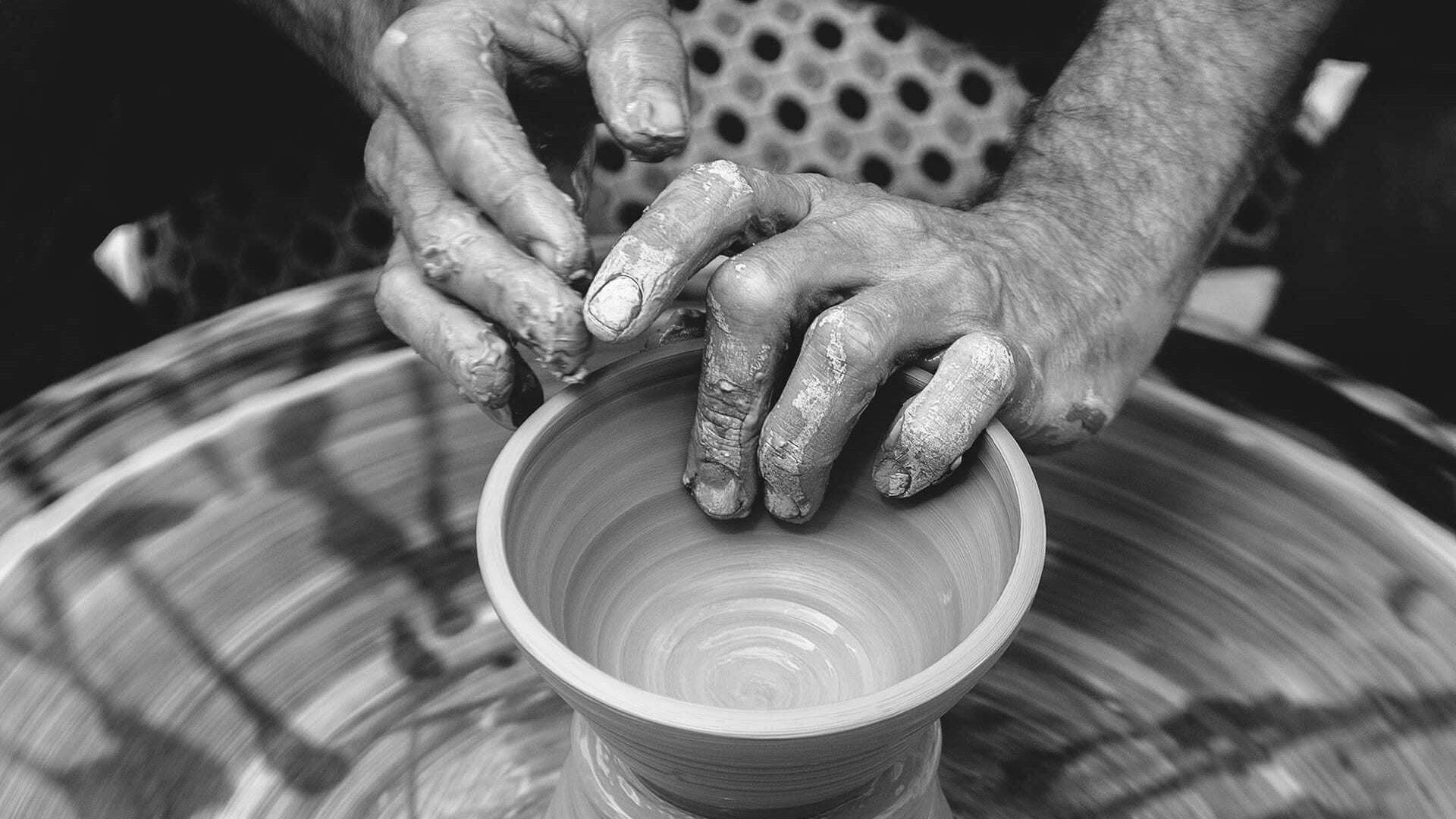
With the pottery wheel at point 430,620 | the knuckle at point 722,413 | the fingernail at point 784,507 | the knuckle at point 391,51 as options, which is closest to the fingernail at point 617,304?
the knuckle at point 722,413

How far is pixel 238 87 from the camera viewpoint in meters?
1.52

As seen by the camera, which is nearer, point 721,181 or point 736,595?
point 721,181

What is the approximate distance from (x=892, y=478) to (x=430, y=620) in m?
0.55

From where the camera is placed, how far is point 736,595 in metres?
1.01

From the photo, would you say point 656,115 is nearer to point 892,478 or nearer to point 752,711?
point 892,478

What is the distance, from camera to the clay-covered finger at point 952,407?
0.84 m

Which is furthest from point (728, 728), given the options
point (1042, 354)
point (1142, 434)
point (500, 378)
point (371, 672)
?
point (1142, 434)

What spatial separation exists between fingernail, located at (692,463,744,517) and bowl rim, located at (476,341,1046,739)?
0.14 metres

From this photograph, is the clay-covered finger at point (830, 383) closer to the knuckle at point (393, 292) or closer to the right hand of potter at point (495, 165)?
the right hand of potter at point (495, 165)

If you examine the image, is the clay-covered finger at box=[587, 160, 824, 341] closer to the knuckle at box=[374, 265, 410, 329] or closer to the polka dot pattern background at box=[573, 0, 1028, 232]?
the knuckle at box=[374, 265, 410, 329]

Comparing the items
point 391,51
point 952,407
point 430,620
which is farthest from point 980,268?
point 430,620

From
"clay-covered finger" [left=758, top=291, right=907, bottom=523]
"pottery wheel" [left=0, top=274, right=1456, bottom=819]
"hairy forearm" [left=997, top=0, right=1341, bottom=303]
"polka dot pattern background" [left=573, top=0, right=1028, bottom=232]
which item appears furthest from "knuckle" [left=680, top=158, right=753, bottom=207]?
"polka dot pattern background" [left=573, top=0, right=1028, bottom=232]

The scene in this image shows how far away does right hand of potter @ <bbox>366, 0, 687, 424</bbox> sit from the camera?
838mm

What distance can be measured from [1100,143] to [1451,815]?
69cm
